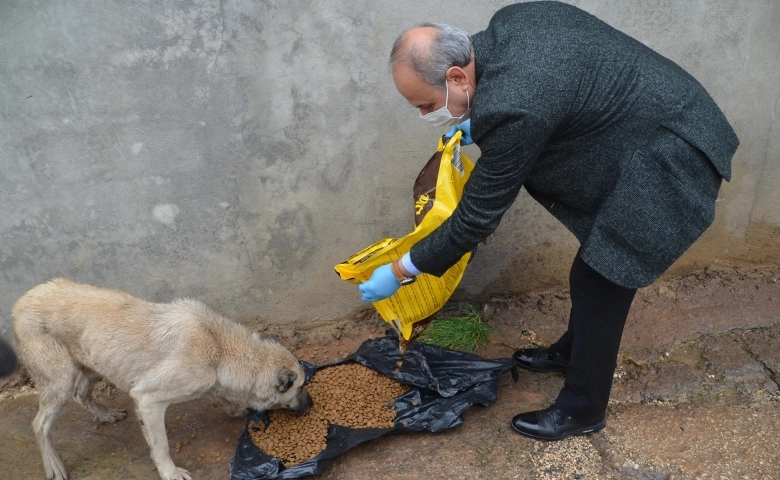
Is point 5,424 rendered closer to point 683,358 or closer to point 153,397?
point 153,397

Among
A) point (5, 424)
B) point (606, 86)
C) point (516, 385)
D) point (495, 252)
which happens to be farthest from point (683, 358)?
point (5, 424)

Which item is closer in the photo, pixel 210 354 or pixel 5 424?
pixel 210 354

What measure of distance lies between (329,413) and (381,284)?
1247 millimetres

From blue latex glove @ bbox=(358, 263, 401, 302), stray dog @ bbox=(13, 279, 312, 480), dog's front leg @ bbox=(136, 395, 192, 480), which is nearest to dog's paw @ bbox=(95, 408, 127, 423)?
stray dog @ bbox=(13, 279, 312, 480)

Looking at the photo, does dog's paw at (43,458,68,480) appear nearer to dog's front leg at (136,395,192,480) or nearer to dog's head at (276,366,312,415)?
dog's front leg at (136,395,192,480)

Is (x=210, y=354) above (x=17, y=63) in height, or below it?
below

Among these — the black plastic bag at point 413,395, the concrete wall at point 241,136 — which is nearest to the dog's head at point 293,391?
the black plastic bag at point 413,395

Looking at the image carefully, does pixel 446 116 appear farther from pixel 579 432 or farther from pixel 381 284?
pixel 579 432

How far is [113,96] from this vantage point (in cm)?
377

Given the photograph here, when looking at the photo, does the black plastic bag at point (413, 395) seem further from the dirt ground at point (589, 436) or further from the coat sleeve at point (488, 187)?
the coat sleeve at point (488, 187)

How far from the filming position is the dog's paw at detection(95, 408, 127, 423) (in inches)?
159

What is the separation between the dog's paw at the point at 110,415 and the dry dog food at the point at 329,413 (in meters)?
1.01

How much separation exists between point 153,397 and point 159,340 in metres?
0.33

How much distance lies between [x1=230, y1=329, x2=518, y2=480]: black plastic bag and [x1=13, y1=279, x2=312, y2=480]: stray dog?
0.36 m
